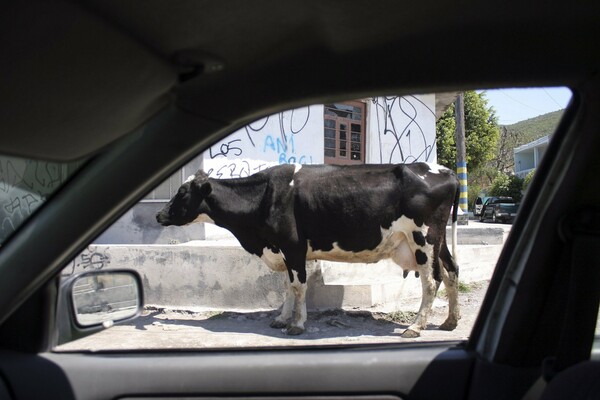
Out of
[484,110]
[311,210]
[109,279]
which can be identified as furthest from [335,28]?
[484,110]

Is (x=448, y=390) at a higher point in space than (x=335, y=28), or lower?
lower

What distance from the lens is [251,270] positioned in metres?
8.09

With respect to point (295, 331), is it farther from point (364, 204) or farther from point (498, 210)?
point (498, 210)

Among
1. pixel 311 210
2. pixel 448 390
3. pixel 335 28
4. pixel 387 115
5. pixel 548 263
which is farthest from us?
pixel 387 115

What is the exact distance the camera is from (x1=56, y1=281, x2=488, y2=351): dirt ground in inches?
251

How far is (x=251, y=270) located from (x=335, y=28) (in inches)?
266

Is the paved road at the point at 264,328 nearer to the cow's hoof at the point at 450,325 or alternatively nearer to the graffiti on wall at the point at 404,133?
the cow's hoof at the point at 450,325

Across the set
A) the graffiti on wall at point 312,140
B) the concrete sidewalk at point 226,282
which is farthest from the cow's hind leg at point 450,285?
the graffiti on wall at point 312,140

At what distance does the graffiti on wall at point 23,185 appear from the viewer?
1980 mm

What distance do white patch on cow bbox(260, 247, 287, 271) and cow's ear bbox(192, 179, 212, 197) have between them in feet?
3.64

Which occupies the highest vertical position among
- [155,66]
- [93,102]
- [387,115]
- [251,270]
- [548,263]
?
[387,115]

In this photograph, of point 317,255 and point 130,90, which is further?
point 317,255

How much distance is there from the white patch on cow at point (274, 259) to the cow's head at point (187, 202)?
104cm

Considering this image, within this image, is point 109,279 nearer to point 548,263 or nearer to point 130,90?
point 130,90
